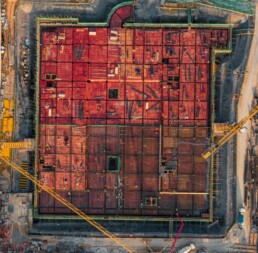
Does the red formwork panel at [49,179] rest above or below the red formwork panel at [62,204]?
above

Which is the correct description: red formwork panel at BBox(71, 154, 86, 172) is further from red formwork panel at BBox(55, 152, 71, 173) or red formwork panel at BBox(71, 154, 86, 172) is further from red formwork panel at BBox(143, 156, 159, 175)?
red formwork panel at BBox(143, 156, 159, 175)

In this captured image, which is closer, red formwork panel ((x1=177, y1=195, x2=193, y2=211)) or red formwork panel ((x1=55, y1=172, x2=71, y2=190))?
red formwork panel ((x1=177, y1=195, x2=193, y2=211))

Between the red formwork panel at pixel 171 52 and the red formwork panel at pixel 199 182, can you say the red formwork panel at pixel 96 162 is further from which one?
the red formwork panel at pixel 171 52

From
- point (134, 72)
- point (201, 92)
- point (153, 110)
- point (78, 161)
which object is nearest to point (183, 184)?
point (153, 110)

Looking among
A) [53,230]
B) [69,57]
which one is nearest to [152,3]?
[69,57]

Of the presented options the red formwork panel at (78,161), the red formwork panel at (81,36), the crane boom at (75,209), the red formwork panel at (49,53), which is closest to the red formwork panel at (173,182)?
the crane boom at (75,209)

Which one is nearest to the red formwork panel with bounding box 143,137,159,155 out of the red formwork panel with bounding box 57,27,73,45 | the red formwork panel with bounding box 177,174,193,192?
the red formwork panel with bounding box 177,174,193,192

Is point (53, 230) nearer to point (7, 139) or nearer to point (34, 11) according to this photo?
point (7, 139)

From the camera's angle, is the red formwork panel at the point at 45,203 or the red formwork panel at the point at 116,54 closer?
the red formwork panel at the point at 116,54
